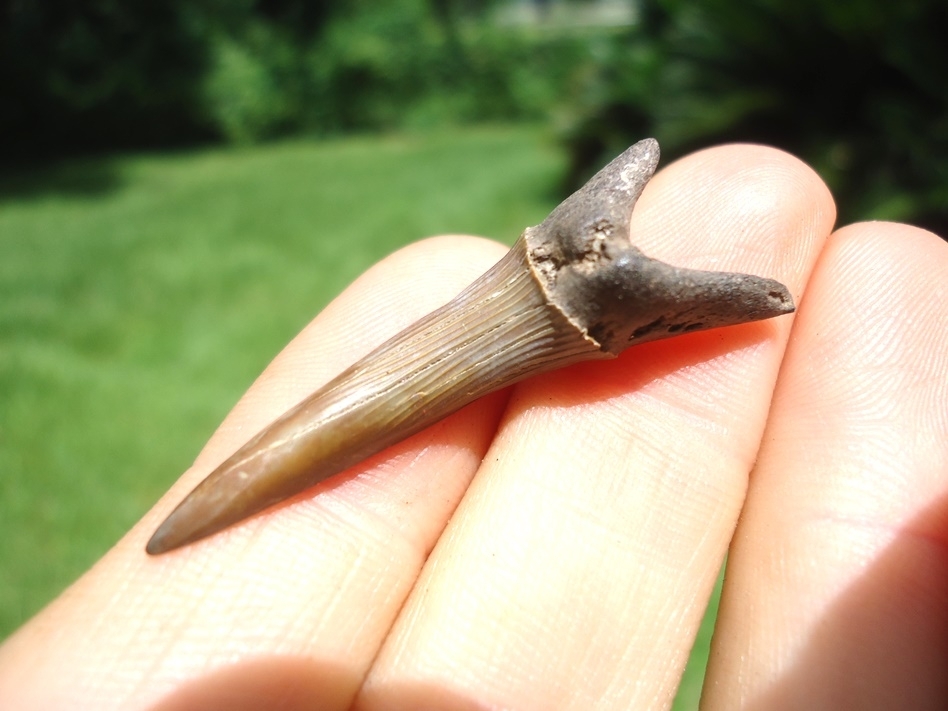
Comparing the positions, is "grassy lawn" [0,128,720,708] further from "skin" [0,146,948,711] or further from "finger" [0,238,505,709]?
"finger" [0,238,505,709]

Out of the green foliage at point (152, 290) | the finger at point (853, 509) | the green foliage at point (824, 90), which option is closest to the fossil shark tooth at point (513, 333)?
the finger at point (853, 509)

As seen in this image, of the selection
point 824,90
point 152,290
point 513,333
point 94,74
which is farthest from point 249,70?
point 513,333

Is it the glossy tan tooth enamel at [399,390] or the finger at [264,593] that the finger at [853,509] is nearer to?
the glossy tan tooth enamel at [399,390]

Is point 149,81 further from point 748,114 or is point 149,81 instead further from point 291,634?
point 291,634

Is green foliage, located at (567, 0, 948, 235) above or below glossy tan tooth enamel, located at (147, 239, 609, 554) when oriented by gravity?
below

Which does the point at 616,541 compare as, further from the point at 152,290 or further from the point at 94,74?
the point at 94,74

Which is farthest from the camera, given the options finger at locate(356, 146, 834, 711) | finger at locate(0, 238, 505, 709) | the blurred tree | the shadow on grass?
the blurred tree

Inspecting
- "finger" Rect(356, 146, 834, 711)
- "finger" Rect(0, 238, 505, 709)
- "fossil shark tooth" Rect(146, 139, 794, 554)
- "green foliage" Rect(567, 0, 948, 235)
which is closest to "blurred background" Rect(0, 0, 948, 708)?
"green foliage" Rect(567, 0, 948, 235)
